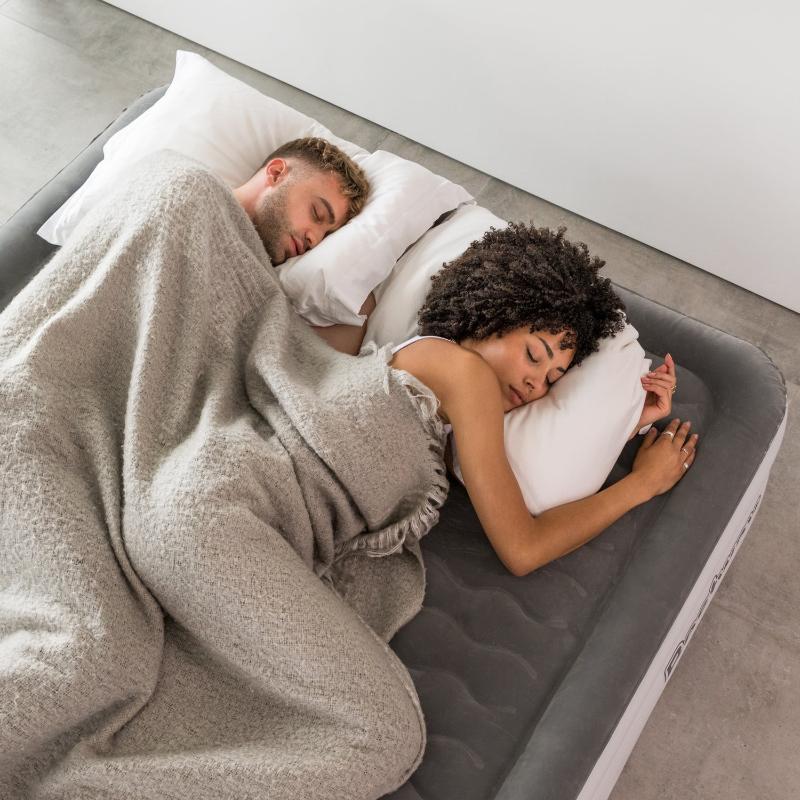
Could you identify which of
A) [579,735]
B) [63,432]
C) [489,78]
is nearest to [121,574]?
[63,432]

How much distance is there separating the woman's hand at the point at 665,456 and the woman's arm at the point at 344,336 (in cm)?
56

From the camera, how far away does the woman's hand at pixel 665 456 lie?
1588mm

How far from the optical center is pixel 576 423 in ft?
5.08

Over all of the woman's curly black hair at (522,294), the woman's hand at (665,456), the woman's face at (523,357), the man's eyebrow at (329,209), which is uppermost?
the man's eyebrow at (329,209)

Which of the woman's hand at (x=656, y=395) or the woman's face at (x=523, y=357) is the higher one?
the woman's face at (x=523, y=357)

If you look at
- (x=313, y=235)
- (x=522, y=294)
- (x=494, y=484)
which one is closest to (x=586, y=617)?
(x=494, y=484)

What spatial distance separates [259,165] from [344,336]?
0.43 metres

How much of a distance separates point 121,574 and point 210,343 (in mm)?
404

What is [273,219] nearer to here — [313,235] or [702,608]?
[313,235]

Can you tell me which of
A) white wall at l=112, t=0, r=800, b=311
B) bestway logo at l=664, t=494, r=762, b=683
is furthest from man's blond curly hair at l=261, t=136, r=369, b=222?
bestway logo at l=664, t=494, r=762, b=683

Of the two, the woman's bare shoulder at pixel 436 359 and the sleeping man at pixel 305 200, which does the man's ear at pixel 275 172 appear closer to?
the sleeping man at pixel 305 200

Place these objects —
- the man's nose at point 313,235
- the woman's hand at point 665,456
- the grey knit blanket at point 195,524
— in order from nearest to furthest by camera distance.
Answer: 1. the grey knit blanket at point 195,524
2. the woman's hand at point 665,456
3. the man's nose at point 313,235

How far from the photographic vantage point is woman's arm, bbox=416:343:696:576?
1.44m

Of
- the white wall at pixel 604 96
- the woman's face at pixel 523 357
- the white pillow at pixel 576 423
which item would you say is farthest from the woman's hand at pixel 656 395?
the white wall at pixel 604 96
